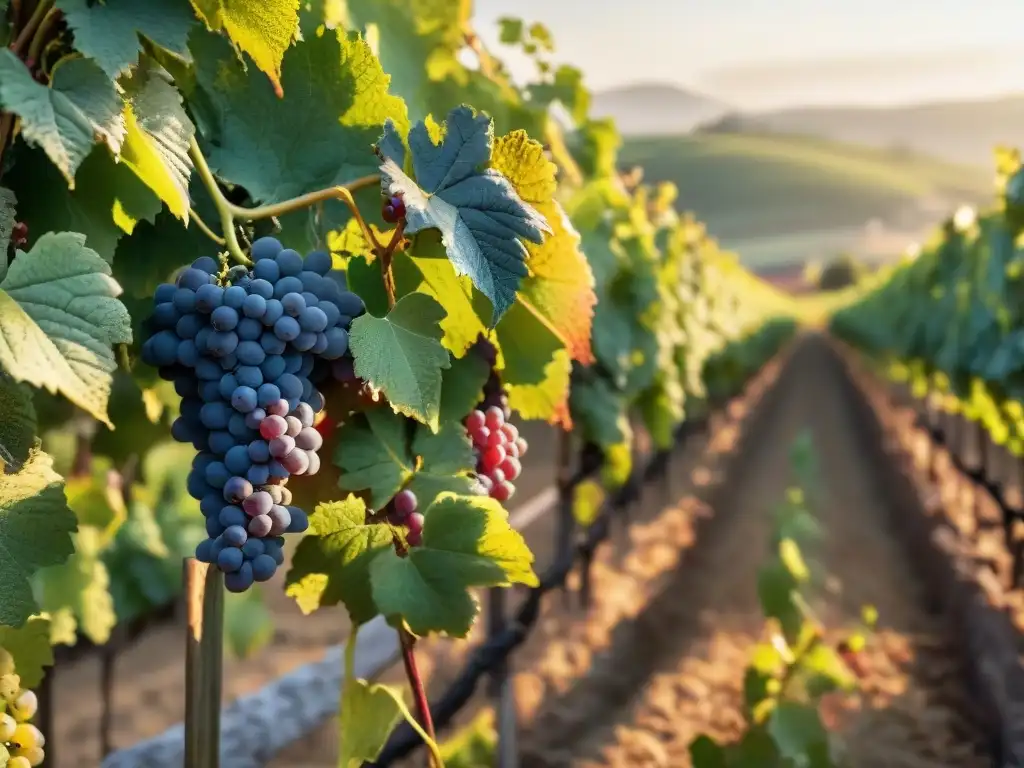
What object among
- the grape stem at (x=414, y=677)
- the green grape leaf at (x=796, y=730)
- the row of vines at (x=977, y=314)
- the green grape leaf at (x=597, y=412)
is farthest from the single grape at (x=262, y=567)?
the row of vines at (x=977, y=314)

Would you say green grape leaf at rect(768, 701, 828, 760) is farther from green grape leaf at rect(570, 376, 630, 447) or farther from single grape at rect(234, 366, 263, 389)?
single grape at rect(234, 366, 263, 389)

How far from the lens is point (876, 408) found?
16.1m

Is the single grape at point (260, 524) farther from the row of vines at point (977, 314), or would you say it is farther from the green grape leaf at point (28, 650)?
the row of vines at point (977, 314)

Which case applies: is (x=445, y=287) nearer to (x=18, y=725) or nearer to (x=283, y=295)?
(x=283, y=295)

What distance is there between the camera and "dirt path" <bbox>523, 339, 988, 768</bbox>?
4.86 meters

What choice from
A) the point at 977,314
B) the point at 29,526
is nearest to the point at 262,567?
the point at 29,526

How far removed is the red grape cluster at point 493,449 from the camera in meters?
1.37

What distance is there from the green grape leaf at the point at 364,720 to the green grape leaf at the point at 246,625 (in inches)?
178

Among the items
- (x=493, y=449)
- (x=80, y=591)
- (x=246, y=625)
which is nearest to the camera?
(x=493, y=449)

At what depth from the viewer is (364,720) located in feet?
4.07

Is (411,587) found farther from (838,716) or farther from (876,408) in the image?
(876,408)

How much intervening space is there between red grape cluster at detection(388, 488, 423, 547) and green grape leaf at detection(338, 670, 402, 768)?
17 centimetres

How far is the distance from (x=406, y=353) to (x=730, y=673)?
522cm

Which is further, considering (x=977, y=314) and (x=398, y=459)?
(x=977, y=314)
